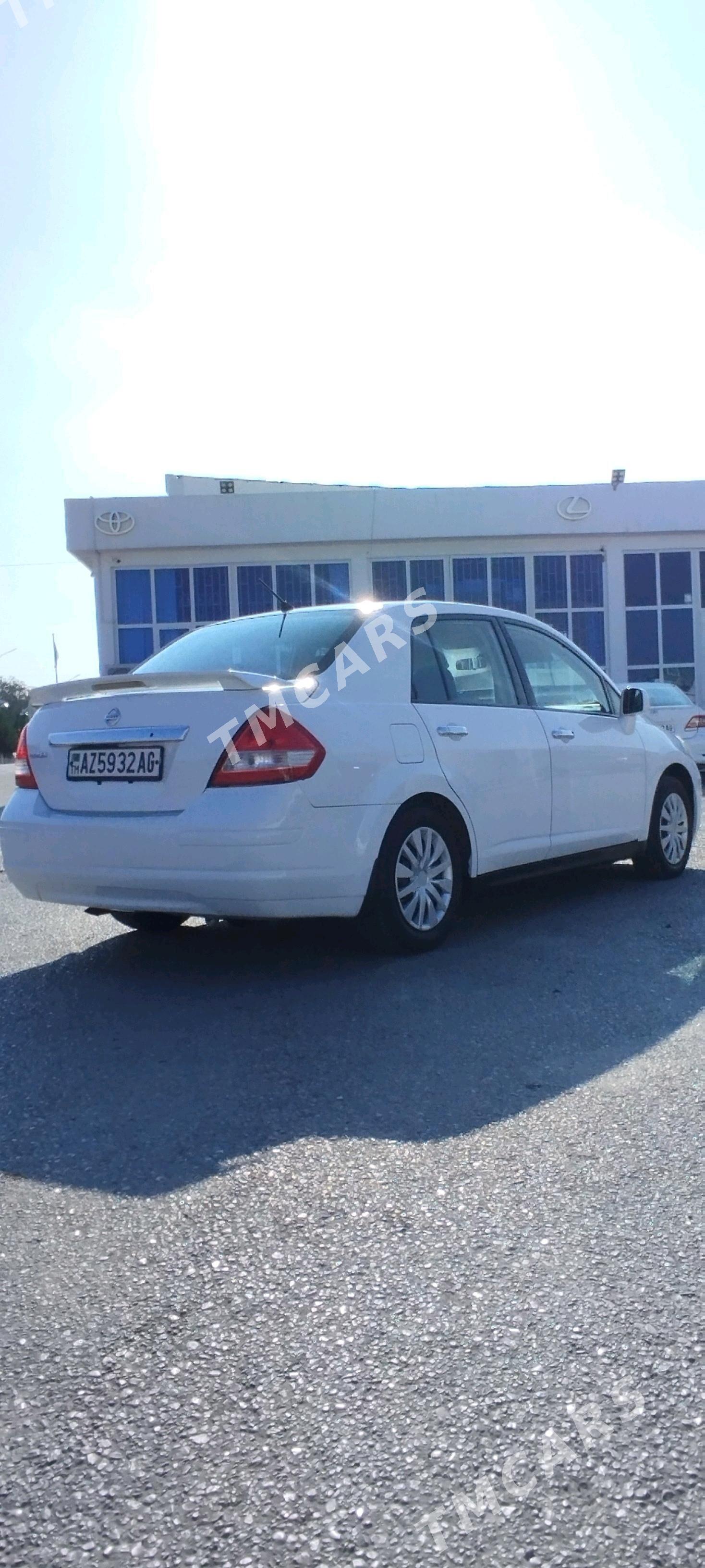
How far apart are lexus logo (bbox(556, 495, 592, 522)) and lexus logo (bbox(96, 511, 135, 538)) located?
7371 millimetres

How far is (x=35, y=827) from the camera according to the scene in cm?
554

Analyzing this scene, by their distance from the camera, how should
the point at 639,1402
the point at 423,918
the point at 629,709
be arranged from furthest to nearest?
the point at 629,709
the point at 423,918
the point at 639,1402

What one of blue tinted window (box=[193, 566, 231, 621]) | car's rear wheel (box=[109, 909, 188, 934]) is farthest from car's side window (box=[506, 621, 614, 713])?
blue tinted window (box=[193, 566, 231, 621])

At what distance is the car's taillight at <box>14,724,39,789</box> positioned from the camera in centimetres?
575

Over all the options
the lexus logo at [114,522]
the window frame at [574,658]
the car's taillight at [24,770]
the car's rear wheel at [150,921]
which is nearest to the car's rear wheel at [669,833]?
the window frame at [574,658]

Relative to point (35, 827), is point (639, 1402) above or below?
below

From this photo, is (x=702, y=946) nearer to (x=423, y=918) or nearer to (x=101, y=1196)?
(x=423, y=918)

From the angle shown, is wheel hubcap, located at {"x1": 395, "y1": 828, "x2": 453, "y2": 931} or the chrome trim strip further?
wheel hubcap, located at {"x1": 395, "y1": 828, "x2": 453, "y2": 931}

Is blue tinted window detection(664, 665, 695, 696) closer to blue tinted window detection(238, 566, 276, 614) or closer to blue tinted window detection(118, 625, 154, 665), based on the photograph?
blue tinted window detection(238, 566, 276, 614)

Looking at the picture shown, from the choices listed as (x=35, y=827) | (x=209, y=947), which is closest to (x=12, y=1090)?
(x=35, y=827)

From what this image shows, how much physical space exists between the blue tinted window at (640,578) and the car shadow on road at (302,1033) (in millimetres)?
18292

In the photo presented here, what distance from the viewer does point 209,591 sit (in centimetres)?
2364

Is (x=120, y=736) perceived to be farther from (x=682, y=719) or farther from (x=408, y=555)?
(x=408, y=555)

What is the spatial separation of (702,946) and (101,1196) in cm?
368
